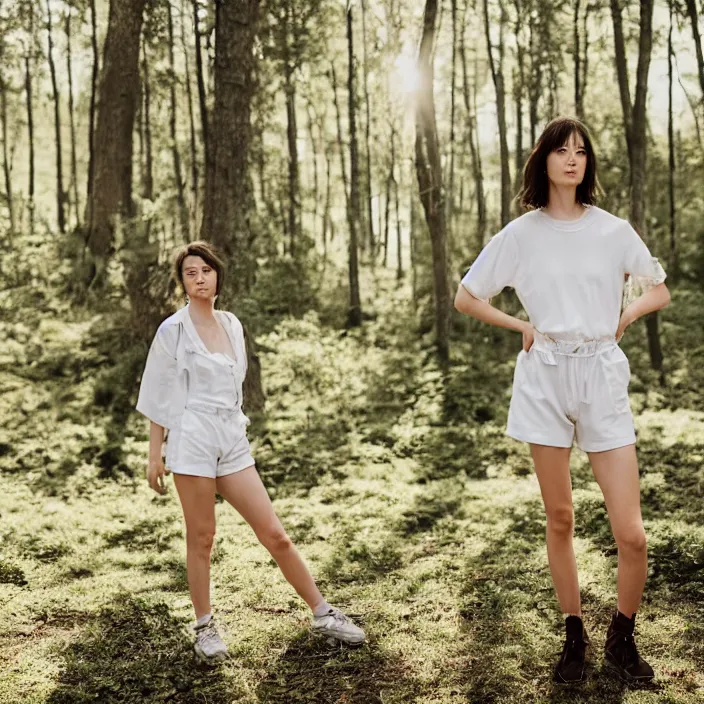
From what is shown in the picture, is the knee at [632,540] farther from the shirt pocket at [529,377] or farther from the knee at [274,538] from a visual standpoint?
the knee at [274,538]

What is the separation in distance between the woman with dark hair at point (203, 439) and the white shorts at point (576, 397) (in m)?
1.37

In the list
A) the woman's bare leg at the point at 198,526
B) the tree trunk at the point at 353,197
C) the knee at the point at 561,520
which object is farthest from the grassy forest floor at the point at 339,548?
the tree trunk at the point at 353,197

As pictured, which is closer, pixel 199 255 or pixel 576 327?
pixel 576 327

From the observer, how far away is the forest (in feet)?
12.5

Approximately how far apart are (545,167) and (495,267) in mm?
473

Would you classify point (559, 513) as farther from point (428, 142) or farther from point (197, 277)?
point (428, 142)

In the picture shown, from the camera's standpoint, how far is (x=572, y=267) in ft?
10.1

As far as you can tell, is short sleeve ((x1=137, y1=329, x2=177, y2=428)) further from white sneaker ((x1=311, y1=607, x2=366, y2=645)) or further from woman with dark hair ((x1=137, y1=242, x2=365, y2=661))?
white sneaker ((x1=311, y1=607, x2=366, y2=645))

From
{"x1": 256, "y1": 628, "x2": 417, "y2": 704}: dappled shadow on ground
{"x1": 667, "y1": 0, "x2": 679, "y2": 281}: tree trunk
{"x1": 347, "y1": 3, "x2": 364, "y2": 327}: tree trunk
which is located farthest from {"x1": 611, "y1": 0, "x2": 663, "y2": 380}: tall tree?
{"x1": 256, "y1": 628, "x2": 417, "y2": 704}: dappled shadow on ground

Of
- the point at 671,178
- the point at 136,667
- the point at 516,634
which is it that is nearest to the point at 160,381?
the point at 136,667

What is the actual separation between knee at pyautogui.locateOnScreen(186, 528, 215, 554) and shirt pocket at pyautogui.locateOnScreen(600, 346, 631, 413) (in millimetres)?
2005

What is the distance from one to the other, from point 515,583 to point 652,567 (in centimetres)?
84

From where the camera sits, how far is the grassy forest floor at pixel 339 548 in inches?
143

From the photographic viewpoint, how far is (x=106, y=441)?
8.62 metres
